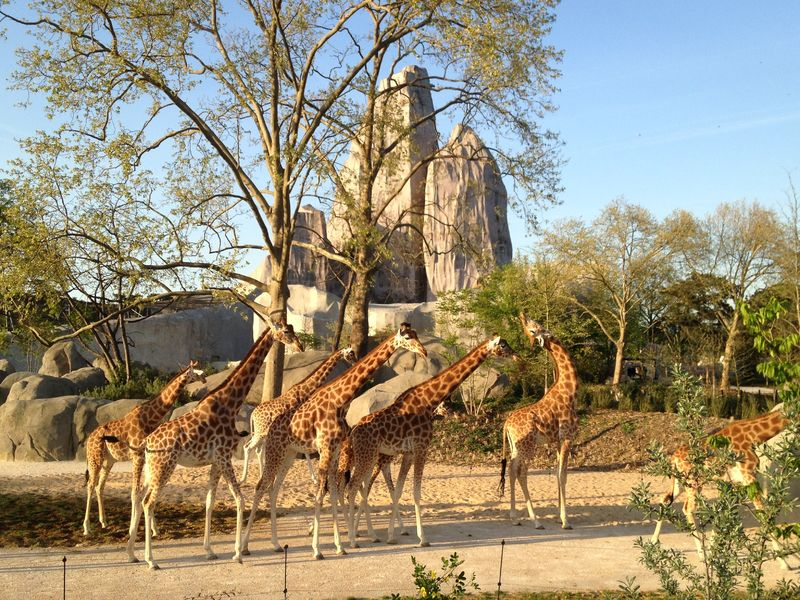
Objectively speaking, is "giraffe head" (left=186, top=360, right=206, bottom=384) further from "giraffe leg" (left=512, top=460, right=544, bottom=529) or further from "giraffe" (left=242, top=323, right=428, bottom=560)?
"giraffe leg" (left=512, top=460, right=544, bottom=529)

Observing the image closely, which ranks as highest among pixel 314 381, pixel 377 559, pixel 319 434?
pixel 314 381

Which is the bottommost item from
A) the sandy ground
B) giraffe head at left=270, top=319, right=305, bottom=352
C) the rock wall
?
the sandy ground

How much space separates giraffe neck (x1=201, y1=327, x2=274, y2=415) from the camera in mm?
10141

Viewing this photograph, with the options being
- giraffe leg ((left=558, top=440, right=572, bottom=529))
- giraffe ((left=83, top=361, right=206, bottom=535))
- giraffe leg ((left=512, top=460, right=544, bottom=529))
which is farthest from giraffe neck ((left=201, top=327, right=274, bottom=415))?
giraffe leg ((left=558, top=440, right=572, bottom=529))

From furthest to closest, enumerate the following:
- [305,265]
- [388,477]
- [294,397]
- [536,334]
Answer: [305,265] → [536,334] → [388,477] → [294,397]

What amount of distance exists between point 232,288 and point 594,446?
8.92 m

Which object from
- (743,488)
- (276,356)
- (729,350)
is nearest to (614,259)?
(729,350)

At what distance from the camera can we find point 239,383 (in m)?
10.4

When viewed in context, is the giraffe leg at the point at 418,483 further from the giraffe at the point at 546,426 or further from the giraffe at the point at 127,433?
the giraffe at the point at 127,433

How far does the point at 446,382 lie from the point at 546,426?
191 cm

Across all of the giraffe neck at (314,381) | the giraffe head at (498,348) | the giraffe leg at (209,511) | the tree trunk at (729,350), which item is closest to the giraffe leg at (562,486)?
the giraffe head at (498,348)

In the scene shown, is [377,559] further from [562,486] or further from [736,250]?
[736,250]

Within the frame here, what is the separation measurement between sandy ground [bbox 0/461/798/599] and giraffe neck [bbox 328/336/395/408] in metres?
1.93

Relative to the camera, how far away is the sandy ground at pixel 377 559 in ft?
28.9
